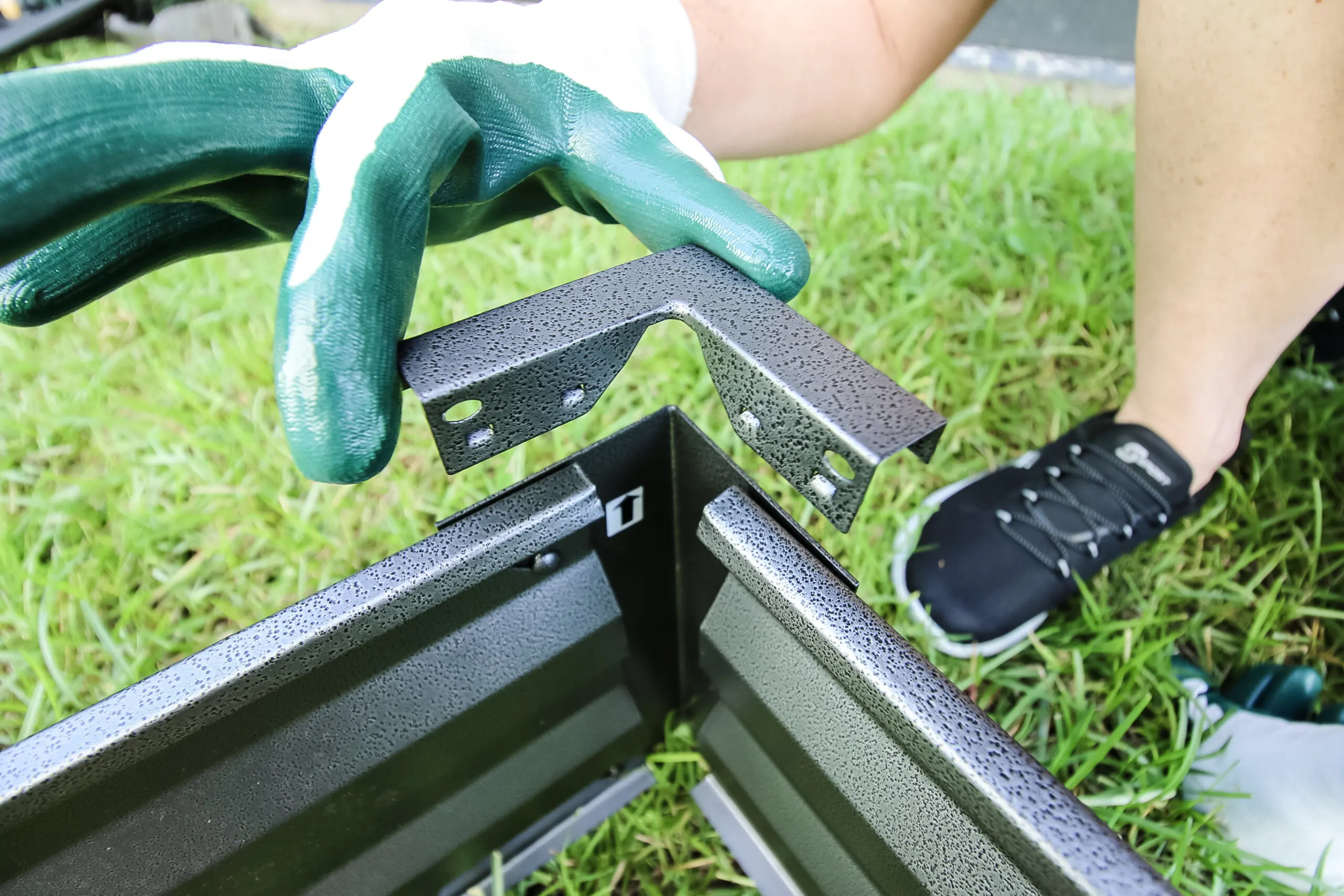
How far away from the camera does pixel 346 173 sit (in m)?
0.46

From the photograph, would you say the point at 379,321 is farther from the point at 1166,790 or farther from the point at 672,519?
the point at 1166,790

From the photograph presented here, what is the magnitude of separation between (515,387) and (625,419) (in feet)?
2.37

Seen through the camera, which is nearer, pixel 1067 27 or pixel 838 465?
pixel 838 465

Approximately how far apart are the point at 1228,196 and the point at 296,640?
101cm

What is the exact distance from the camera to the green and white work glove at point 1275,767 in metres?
0.75

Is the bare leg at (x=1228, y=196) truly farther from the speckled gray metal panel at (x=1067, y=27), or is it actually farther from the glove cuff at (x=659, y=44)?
the speckled gray metal panel at (x=1067, y=27)

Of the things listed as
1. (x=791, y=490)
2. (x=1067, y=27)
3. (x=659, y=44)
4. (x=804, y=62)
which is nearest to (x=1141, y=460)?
(x=791, y=490)

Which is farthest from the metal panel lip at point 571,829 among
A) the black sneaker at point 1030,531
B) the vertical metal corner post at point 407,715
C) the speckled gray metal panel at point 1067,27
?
the speckled gray metal panel at point 1067,27

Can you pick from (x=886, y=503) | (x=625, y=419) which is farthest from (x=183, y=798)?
(x=886, y=503)

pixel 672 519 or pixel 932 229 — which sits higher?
pixel 932 229

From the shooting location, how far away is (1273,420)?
47.2 inches

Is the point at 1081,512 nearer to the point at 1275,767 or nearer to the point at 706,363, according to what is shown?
the point at 1275,767

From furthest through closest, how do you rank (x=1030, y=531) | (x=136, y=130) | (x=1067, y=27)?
(x=1067, y=27) < (x=1030, y=531) < (x=136, y=130)

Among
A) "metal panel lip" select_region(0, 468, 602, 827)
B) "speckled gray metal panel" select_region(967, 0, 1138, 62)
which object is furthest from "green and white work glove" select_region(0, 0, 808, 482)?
"speckled gray metal panel" select_region(967, 0, 1138, 62)
